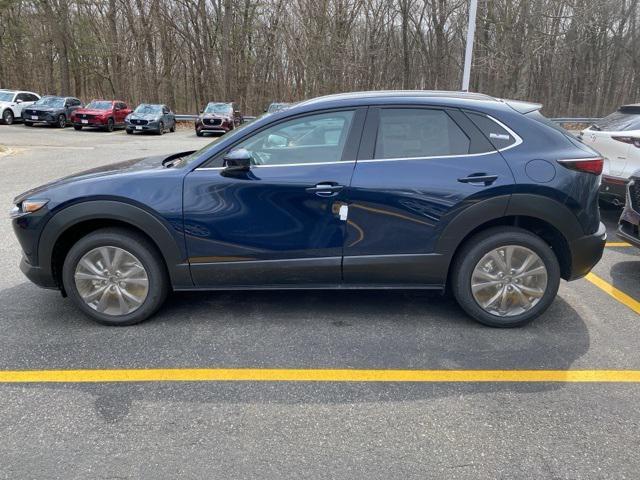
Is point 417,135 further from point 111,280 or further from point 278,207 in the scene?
point 111,280

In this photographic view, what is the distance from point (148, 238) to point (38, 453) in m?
1.70

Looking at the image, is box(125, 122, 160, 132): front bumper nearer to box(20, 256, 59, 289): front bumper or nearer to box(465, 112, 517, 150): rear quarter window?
box(20, 256, 59, 289): front bumper

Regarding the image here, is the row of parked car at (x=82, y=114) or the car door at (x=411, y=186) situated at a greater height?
the row of parked car at (x=82, y=114)

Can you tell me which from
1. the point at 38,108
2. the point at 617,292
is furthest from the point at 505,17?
the point at 617,292

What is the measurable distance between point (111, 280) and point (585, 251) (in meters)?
3.61

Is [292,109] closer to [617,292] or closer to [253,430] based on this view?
[253,430]

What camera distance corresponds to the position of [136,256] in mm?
3678

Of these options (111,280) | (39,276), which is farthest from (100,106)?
(111,280)

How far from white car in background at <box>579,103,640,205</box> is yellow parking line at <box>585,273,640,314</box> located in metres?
1.78

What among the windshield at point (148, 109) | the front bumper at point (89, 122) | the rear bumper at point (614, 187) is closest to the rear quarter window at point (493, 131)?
the rear bumper at point (614, 187)

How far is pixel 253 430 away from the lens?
2625mm

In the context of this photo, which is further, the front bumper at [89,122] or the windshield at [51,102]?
the windshield at [51,102]

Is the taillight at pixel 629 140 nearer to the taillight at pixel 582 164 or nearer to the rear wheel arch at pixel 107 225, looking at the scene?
the taillight at pixel 582 164

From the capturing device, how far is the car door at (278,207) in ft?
11.7
